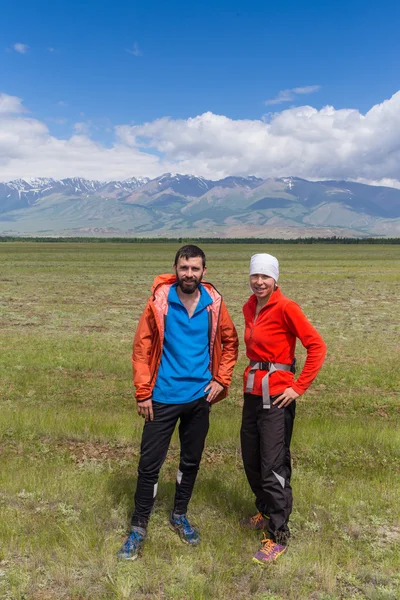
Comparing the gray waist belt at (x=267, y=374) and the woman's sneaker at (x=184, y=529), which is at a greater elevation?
the gray waist belt at (x=267, y=374)

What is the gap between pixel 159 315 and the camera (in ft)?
14.8

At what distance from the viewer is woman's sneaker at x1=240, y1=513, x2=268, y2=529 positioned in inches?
194

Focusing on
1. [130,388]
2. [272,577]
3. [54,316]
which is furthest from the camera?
[54,316]

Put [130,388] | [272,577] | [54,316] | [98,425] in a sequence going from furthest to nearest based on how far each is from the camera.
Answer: [54,316] → [130,388] → [98,425] → [272,577]

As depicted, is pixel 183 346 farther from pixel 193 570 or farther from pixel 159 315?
pixel 193 570

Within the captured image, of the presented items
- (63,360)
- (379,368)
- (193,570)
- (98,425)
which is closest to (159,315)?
(193,570)

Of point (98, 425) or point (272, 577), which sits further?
point (98, 425)

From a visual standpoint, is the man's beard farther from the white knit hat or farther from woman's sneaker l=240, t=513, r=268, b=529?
woman's sneaker l=240, t=513, r=268, b=529

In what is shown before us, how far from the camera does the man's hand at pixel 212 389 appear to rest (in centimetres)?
475

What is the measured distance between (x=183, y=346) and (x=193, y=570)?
2.06 metres

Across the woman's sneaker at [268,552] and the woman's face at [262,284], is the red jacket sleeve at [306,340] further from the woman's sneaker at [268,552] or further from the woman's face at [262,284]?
the woman's sneaker at [268,552]

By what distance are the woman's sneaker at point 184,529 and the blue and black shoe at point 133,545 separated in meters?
0.40

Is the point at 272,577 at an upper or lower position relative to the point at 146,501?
lower

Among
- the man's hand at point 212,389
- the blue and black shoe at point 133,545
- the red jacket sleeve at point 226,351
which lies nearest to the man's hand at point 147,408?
the man's hand at point 212,389
